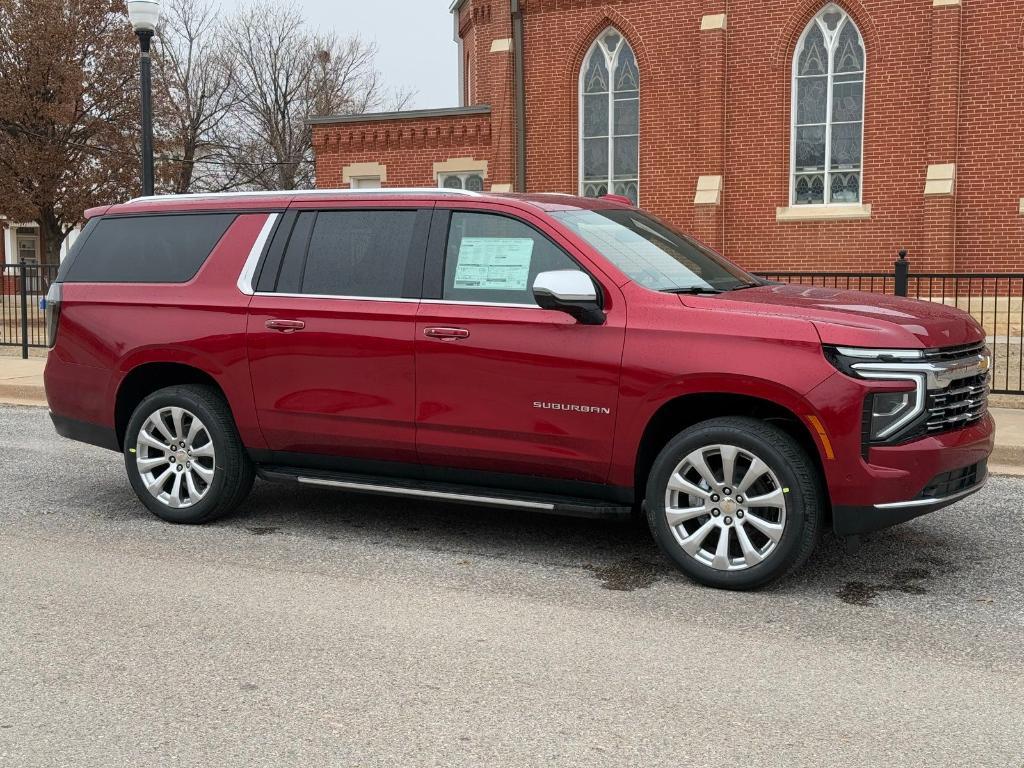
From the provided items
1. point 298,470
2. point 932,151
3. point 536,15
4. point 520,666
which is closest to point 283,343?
point 298,470

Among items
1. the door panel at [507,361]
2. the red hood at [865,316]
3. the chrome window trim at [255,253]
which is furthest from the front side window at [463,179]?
the red hood at [865,316]

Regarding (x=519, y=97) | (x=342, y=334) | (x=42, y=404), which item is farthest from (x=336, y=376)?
(x=519, y=97)

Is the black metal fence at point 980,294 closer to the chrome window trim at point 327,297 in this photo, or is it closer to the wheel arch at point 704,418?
the wheel arch at point 704,418

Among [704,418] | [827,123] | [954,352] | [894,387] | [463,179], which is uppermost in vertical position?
[827,123]

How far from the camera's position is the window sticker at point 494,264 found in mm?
5980

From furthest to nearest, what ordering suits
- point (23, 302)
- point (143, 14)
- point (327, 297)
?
point (23, 302) < point (143, 14) < point (327, 297)

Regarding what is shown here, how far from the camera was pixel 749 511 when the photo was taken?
5.41 meters

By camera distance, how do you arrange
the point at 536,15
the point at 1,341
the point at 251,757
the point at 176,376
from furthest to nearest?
the point at 536,15 < the point at 1,341 < the point at 176,376 < the point at 251,757

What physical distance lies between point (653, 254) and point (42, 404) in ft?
30.1

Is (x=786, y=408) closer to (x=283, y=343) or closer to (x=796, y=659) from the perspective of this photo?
(x=796, y=659)

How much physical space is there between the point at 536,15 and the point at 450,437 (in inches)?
730

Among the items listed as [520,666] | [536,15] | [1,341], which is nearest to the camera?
Result: [520,666]

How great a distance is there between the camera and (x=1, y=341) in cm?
1855

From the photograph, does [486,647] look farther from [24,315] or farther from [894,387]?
[24,315]
